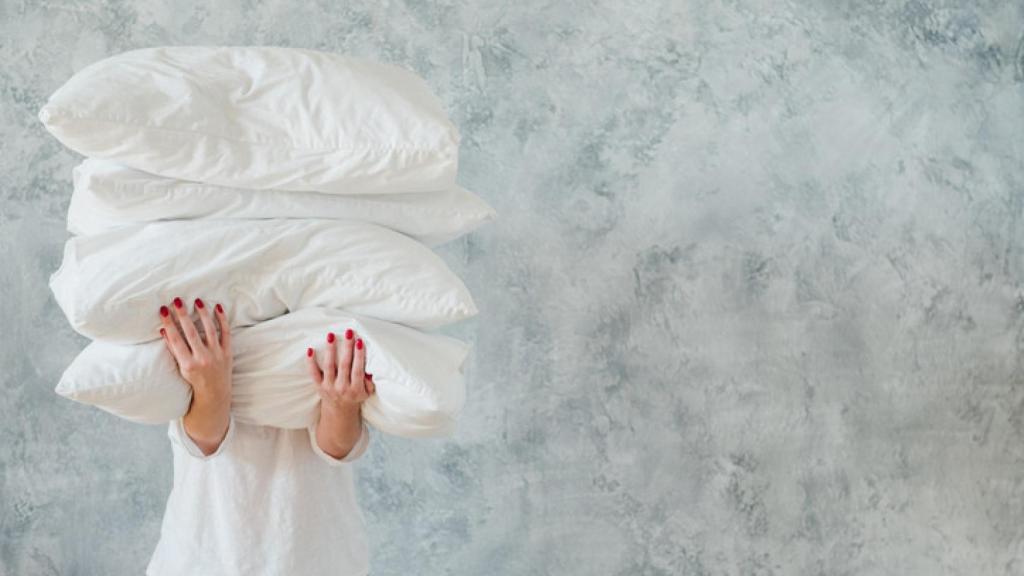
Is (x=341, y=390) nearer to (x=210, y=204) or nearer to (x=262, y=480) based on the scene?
(x=262, y=480)

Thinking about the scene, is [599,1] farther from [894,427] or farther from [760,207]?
[894,427]

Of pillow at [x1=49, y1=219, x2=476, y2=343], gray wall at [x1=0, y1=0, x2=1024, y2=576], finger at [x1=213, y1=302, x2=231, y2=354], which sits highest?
pillow at [x1=49, y1=219, x2=476, y2=343]

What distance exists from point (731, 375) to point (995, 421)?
55 cm

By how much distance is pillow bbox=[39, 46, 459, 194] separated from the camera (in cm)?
162

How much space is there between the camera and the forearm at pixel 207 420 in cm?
172

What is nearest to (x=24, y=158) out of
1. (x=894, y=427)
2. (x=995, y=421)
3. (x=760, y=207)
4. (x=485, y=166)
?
(x=485, y=166)

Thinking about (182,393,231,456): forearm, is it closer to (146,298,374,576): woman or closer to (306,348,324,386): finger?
(146,298,374,576): woman

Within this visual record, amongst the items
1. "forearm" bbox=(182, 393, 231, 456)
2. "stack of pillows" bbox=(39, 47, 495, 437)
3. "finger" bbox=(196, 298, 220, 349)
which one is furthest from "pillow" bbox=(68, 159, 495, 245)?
"forearm" bbox=(182, 393, 231, 456)

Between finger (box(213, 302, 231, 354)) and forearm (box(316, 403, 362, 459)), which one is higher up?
finger (box(213, 302, 231, 354))

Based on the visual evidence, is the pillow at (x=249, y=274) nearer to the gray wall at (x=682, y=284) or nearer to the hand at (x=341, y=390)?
the hand at (x=341, y=390)

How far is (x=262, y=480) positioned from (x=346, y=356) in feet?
0.79

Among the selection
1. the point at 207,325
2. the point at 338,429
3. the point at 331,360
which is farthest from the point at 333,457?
the point at 207,325

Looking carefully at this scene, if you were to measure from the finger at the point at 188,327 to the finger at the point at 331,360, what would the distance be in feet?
0.53

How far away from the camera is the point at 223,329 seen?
1705 millimetres
